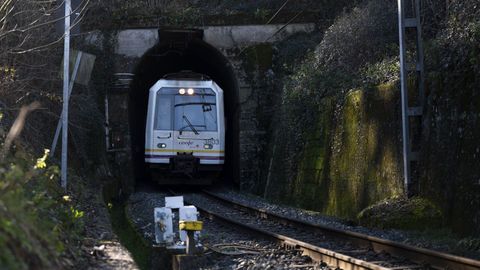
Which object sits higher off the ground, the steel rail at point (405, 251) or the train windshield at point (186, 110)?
the train windshield at point (186, 110)

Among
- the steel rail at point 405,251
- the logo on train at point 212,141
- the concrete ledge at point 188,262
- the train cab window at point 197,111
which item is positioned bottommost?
the concrete ledge at point 188,262

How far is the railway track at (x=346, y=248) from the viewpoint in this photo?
7298 millimetres

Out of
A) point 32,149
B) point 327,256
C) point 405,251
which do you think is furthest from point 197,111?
point 405,251

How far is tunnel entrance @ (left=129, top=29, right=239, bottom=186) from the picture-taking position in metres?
23.1

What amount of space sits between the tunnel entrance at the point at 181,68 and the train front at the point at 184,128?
2.60 meters

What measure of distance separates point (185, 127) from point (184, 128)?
44 millimetres

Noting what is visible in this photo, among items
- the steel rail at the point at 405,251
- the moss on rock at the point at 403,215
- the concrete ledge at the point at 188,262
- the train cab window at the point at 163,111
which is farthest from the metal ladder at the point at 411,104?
the train cab window at the point at 163,111

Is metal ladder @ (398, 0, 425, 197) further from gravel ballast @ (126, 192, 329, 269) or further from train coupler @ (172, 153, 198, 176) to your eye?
train coupler @ (172, 153, 198, 176)

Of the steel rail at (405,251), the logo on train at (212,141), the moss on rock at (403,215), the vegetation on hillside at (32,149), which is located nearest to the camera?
the vegetation on hillside at (32,149)

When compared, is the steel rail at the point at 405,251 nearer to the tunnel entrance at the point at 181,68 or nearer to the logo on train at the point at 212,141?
the logo on train at the point at 212,141

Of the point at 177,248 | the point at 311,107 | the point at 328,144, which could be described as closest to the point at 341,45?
the point at 311,107

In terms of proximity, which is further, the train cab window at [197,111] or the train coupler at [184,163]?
the train cab window at [197,111]

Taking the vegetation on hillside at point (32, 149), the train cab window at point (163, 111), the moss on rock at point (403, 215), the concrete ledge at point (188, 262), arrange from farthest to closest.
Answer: the train cab window at point (163, 111)
the moss on rock at point (403, 215)
the concrete ledge at point (188, 262)
the vegetation on hillside at point (32, 149)

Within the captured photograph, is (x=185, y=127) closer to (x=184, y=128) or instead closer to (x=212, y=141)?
(x=184, y=128)
